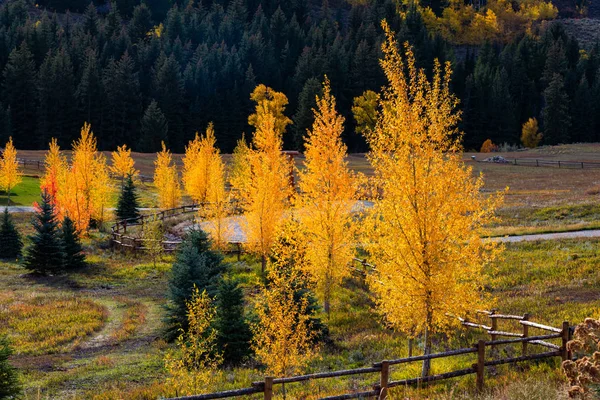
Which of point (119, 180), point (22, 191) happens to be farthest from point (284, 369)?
point (119, 180)

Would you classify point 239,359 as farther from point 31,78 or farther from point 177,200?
point 31,78

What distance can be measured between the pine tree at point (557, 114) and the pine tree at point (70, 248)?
98867 millimetres

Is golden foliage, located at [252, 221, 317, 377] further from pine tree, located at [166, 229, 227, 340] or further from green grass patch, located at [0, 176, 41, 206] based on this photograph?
green grass patch, located at [0, 176, 41, 206]

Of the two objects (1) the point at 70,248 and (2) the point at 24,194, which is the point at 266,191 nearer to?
(1) the point at 70,248

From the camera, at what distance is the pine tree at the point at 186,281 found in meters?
26.3

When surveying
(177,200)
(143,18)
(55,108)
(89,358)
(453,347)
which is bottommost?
(89,358)

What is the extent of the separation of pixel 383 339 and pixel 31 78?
387 feet

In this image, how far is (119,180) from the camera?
3381 inches

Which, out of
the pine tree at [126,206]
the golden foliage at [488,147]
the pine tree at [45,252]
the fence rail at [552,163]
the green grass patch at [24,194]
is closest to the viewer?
the pine tree at [45,252]

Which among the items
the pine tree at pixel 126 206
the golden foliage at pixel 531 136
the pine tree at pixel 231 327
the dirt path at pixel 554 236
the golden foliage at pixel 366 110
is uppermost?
the golden foliage at pixel 366 110

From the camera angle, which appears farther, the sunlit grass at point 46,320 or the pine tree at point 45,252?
the pine tree at point 45,252

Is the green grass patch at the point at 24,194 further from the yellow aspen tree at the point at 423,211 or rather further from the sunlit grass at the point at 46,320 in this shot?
the yellow aspen tree at the point at 423,211

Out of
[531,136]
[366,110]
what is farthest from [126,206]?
[531,136]

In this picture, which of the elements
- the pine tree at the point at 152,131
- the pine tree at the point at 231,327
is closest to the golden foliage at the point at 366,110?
the pine tree at the point at 152,131
